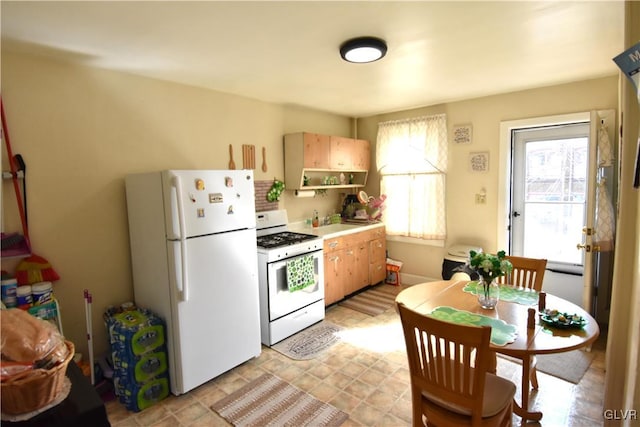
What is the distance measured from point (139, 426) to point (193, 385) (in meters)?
0.39

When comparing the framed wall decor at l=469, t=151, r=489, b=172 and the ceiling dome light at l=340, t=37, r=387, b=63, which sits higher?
the ceiling dome light at l=340, t=37, r=387, b=63

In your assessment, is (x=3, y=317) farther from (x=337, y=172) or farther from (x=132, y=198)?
(x=337, y=172)

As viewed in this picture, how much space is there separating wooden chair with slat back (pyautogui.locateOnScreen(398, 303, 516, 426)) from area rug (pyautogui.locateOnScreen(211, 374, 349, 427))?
0.74m

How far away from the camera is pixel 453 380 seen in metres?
1.53

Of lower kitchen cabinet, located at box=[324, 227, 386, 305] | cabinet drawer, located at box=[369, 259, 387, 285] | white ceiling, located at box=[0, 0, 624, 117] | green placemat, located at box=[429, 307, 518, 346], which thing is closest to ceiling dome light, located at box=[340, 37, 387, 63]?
white ceiling, located at box=[0, 0, 624, 117]

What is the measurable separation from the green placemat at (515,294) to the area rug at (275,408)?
1224 millimetres

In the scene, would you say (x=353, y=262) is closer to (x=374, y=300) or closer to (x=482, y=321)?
(x=374, y=300)

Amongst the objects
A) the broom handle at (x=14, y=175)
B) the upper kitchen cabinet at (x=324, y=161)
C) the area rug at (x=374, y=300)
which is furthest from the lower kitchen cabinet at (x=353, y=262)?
the broom handle at (x=14, y=175)

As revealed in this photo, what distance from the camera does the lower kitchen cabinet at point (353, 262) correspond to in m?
3.79

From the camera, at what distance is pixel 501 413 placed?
5.23 ft

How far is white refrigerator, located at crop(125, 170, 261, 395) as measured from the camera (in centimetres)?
231

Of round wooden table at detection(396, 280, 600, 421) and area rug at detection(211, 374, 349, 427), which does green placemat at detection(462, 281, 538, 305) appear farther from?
area rug at detection(211, 374, 349, 427)

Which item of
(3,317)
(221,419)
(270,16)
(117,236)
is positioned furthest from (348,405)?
(270,16)

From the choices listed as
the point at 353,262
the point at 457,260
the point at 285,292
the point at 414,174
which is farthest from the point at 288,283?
the point at 414,174
